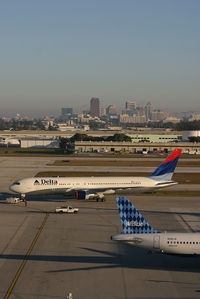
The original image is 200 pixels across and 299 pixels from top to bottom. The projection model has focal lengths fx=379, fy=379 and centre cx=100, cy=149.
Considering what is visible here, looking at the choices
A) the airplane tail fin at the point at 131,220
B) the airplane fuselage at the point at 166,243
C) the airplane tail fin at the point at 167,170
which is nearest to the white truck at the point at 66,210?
the airplane tail fin at the point at 167,170

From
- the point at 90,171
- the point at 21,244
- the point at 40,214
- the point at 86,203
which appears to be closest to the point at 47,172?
the point at 90,171

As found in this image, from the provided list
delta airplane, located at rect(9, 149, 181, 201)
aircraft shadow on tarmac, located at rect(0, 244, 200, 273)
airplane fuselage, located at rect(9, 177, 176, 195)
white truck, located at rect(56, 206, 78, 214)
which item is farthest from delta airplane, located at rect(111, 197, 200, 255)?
airplane fuselage, located at rect(9, 177, 176, 195)

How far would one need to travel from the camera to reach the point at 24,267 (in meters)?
32.0

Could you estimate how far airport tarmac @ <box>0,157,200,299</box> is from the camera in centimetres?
2769

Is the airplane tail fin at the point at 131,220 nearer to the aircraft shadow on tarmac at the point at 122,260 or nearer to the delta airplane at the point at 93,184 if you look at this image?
the aircraft shadow on tarmac at the point at 122,260

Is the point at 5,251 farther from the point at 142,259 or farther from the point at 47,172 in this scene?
the point at 47,172

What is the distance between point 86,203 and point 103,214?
8.03 m

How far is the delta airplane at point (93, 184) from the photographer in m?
58.8

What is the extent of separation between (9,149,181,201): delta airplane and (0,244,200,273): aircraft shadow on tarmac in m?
23.4

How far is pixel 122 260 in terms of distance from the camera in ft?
111

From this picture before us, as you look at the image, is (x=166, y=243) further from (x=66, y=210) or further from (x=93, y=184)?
(x=93, y=184)

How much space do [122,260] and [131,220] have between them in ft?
15.0

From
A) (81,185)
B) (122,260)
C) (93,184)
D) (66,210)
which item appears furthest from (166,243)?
(81,185)

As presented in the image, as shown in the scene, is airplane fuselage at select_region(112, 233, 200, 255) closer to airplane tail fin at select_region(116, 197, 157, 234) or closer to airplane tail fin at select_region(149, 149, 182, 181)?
airplane tail fin at select_region(116, 197, 157, 234)
